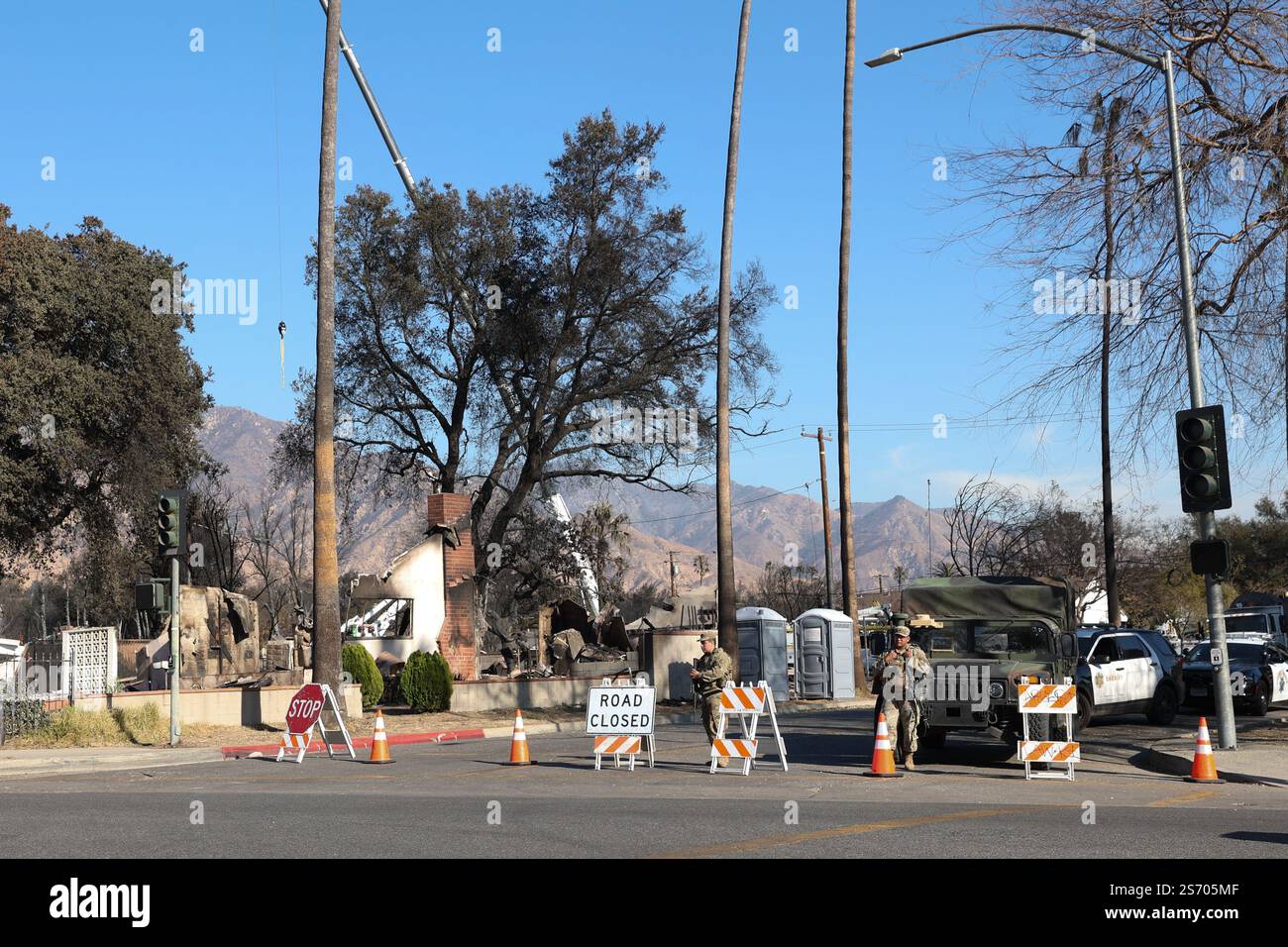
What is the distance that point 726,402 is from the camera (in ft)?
100

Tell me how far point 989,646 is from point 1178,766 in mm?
3027

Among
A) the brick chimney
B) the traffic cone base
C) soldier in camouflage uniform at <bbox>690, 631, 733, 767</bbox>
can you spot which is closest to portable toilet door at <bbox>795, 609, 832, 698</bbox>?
the brick chimney

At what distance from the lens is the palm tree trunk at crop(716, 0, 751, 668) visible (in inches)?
1166

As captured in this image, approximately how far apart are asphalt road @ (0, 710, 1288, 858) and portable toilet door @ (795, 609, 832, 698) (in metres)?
16.8

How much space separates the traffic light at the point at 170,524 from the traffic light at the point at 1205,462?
50.3 feet

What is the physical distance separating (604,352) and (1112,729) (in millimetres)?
17713

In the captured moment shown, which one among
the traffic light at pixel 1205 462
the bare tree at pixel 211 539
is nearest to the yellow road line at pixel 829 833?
the traffic light at pixel 1205 462

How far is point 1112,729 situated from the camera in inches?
944

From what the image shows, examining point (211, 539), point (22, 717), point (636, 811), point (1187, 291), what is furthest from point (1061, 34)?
point (211, 539)

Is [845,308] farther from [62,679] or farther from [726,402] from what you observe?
[62,679]

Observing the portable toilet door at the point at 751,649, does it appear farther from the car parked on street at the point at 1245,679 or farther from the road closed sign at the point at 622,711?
the road closed sign at the point at 622,711

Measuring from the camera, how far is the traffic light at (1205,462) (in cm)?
1744
